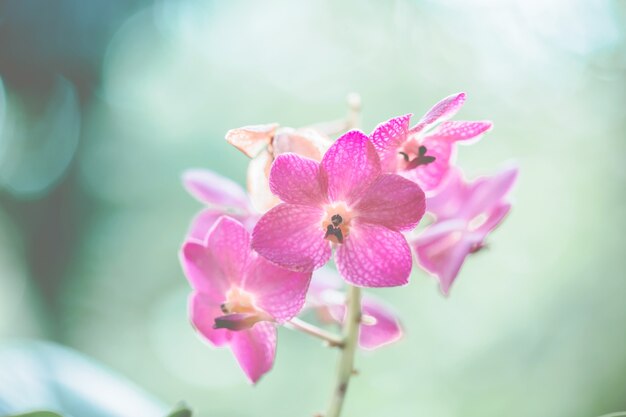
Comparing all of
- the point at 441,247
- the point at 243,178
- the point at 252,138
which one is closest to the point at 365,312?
the point at 441,247

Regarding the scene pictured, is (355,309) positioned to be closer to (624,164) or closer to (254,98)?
(624,164)

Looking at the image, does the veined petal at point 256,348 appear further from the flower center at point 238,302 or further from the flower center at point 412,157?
the flower center at point 412,157

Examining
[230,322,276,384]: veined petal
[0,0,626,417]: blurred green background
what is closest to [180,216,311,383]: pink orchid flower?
[230,322,276,384]: veined petal

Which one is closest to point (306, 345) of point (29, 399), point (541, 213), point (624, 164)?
point (541, 213)

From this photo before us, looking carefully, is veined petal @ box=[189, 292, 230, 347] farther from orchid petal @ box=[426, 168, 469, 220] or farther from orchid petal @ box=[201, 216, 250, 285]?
orchid petal @ box=[426, 168, 469, 220]

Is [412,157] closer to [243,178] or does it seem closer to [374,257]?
[374,257]

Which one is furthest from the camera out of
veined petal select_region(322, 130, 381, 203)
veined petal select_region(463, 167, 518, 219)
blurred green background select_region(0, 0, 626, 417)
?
blurred green background select_region(0, 0, 626, 417)
